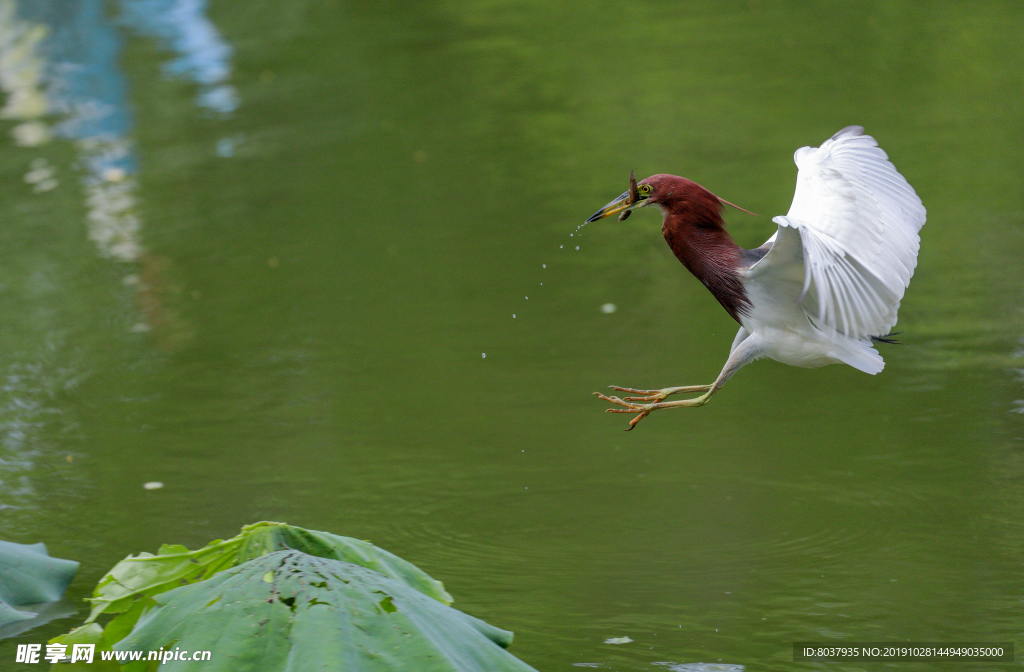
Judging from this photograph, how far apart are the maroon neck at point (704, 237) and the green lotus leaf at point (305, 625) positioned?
0.96 metres

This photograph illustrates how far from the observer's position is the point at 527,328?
206 inches

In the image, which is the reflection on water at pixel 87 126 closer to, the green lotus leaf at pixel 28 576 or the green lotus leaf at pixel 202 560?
the green lotus leaf at pixel 28 576

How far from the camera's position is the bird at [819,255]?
2531 millimetres

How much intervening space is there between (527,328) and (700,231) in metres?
2.56

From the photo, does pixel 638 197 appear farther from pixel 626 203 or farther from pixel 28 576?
pixel 28 576

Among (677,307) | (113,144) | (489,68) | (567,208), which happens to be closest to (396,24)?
(489,68)

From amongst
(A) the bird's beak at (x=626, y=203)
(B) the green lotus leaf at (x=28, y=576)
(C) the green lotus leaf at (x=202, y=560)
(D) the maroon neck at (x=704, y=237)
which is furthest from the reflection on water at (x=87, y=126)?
(D) the maroon neck at (x=704, y=237)

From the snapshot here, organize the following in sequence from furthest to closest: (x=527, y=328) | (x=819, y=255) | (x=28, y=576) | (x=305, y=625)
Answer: (x=527, y=328)
(x=28, y=576)
(x=819, y=255)
(x=305, y=625)

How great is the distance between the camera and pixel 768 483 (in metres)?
3.93

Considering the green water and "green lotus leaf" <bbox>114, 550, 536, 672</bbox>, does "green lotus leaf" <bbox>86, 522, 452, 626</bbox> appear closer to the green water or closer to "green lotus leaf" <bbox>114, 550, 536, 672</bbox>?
"green lotus leaf" <bbox>114, 550, 536, 672</bbox>

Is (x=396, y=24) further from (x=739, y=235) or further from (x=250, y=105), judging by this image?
(x=739, y=235)

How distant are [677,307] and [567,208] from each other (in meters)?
1.24

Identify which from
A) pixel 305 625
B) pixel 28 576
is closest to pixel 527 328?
pixel 28 576

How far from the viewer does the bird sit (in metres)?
2.53
